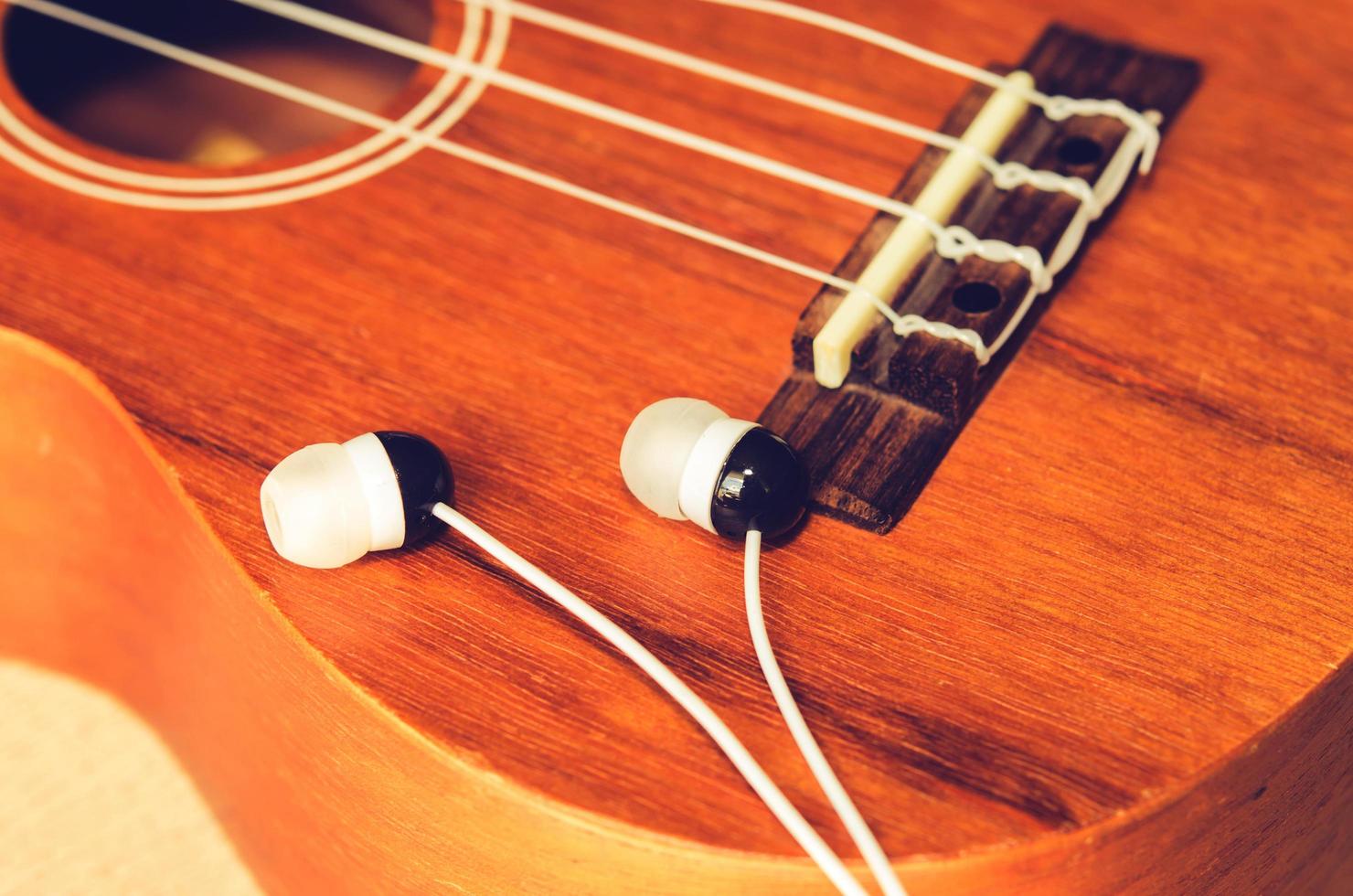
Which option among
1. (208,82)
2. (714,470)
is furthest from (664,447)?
(208,82)

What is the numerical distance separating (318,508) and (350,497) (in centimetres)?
1

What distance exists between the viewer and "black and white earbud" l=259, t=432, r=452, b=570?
59cm

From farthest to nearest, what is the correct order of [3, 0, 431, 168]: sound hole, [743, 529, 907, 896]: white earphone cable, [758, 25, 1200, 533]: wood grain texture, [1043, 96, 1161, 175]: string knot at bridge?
[3, 0, 431, 168]: sound hole
[1043, 96, 1161, 175]: string knot at bridge
[758, 25, 1200, 533]: wood grain texture
[743, 529, 907, 896]: white earphone cable

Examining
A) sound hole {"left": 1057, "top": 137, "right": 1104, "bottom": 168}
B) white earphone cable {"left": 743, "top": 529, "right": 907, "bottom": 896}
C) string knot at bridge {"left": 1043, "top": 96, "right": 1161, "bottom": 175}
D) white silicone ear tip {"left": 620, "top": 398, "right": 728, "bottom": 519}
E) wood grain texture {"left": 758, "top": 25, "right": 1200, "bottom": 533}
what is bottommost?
white earphone cable {"left": 743, "top": 529, "right": 907, "bottom": 896}

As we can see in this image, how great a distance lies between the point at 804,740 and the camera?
537 mm

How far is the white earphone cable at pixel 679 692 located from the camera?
1.66 feet

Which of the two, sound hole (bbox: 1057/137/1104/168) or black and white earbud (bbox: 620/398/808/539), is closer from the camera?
black and white earbud (bbox: 620/398/808/539)

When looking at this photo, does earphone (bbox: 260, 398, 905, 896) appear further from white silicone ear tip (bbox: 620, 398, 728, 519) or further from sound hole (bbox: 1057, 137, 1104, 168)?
sound hole (bbox: 1057, 137, 1104, 168)

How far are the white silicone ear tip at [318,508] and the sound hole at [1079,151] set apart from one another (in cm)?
44

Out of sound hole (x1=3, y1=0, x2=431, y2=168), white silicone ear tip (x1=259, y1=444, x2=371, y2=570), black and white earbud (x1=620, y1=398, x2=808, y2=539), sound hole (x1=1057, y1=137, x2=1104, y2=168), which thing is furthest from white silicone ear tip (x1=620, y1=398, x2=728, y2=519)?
sound hole (x1=3, y1=0, x2=431, y2=168)

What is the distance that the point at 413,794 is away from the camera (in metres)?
0.60

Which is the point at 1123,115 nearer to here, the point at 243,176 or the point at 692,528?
the point at 692,528

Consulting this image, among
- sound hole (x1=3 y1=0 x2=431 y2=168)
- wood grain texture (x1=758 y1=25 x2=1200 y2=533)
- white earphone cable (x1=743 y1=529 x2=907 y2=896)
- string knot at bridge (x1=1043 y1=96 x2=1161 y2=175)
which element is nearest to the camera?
white earphone cable (x1=743 y1=529 x2=907 y2=896)

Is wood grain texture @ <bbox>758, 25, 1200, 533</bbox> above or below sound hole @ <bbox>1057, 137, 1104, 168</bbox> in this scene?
below
